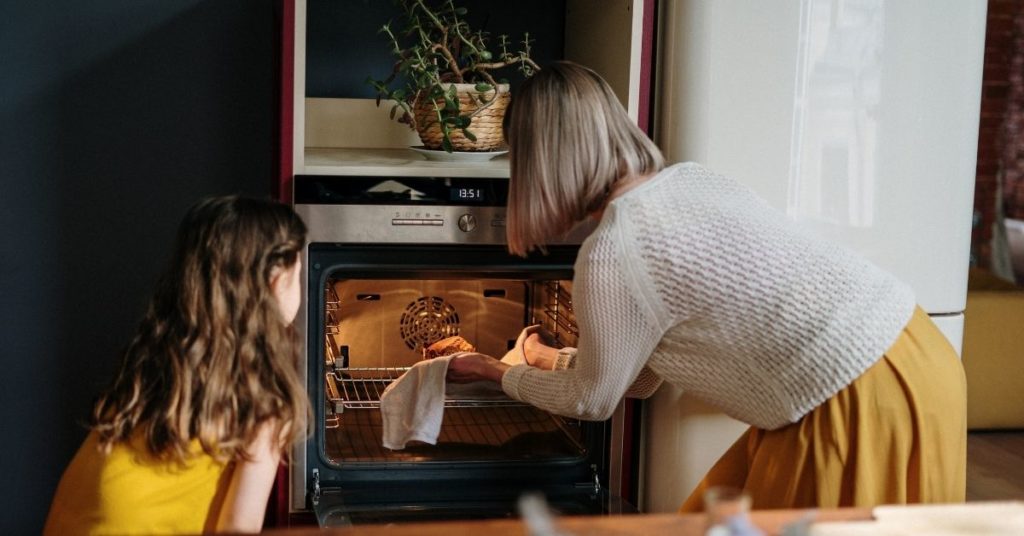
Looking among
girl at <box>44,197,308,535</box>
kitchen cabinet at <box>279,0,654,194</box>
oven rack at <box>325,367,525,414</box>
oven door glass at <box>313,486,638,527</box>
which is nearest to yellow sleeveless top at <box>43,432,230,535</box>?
girl at <box>44,197,308,535</box>

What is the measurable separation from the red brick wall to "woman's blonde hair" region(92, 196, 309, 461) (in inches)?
181

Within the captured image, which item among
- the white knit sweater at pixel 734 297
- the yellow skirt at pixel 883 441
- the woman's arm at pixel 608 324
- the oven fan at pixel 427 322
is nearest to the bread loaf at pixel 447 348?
the oven fan at pixel 427 322

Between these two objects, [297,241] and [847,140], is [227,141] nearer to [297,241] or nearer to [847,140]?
[297,241]

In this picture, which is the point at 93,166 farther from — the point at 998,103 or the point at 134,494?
the point at 998,103

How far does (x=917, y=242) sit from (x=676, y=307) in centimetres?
75

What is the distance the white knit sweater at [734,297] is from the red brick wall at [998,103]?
13.5 ft

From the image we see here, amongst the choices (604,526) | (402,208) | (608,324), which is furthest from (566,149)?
(604,526)

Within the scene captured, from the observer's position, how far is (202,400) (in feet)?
5.20

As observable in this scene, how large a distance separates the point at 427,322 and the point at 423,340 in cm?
4

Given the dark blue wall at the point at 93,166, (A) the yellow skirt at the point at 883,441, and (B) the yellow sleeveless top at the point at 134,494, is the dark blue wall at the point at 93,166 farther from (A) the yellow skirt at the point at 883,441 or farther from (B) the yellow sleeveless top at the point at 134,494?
(A) the yellow skirt at the point at 883,441

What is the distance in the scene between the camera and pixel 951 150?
2.27 m

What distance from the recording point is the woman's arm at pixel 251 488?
152cm

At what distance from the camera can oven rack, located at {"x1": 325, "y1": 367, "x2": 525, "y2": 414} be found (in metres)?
2.38

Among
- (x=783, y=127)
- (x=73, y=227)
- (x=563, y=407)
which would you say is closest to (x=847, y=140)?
(x=783, y=127)
